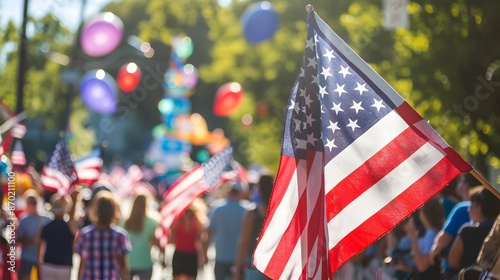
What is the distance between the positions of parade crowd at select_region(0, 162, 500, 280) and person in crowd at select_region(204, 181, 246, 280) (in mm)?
11

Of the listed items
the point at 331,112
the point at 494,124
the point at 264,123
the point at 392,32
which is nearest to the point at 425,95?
the point at 494,124

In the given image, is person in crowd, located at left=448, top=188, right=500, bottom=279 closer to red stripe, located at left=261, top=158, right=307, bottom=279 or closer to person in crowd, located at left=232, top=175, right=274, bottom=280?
red stripe, located at left=261, top=158, right=307, bottom=279

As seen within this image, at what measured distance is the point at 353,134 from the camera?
22.4 ft

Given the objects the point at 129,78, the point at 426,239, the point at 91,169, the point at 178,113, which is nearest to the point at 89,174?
the point at 91,169

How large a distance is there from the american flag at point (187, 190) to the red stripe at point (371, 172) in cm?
664

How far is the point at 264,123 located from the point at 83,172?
805 inches

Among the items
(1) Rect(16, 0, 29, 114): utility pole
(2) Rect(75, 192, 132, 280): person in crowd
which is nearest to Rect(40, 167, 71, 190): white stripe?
(1) Rect(16, 0, 29, 114): utility pole

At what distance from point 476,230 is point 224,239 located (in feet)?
14.9

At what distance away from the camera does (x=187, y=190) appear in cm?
1358

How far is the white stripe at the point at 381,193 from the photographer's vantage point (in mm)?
6609

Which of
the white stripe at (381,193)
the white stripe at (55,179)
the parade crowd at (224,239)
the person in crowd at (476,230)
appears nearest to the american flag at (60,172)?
the white stripe at (55,179)

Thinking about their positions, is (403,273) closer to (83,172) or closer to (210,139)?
(83,172)

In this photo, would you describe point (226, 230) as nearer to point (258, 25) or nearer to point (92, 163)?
point (92, 163)

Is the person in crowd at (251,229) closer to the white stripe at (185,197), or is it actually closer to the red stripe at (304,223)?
the white stripe at (185,197)
